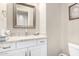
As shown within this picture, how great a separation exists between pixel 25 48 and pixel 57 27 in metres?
0.43

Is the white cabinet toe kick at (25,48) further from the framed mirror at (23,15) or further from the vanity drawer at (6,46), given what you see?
the framed mirror at (23,15)

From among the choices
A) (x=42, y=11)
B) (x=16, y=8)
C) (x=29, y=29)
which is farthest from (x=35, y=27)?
(x=16, y=8)

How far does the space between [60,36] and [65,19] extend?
0.65 feet

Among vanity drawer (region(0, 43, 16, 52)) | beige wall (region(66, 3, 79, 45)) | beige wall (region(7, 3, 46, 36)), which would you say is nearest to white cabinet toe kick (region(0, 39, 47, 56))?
vanity drawer (region(0, 43, 16, 52))

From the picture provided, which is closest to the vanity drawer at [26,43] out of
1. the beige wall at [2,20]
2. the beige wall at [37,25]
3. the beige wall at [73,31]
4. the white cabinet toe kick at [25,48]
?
the white cabinet toe kick at [25,48]

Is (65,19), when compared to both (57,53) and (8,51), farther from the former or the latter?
(8,51)

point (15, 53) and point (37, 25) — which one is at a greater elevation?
point (37, 25)

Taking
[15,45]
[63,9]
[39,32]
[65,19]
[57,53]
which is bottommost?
[57,53]

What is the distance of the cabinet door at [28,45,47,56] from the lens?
1134 millimetres

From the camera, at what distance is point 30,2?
1.13 meters

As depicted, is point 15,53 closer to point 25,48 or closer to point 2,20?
point 25,48

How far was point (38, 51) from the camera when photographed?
1.16 metres

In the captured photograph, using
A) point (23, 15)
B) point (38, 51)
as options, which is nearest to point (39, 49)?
point (38, 51)

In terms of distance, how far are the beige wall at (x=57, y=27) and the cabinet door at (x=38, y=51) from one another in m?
0.06
